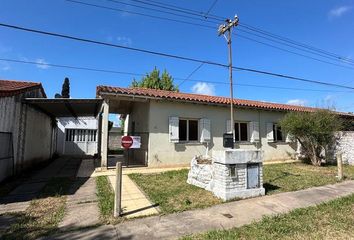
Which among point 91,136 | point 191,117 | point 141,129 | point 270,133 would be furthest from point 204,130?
point 91,136

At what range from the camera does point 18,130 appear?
9.72 meters

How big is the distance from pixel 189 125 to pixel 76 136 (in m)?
12.3

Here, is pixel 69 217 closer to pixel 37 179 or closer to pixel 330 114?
pixel 37 179

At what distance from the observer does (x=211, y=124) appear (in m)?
12.7

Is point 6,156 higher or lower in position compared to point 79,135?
lower

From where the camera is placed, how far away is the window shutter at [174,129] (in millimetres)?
11492

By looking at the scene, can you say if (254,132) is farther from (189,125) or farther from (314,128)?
(189,125)

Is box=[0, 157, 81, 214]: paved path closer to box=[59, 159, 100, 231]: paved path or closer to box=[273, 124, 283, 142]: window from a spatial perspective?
box=[59, 159, 100, 231]: paved path

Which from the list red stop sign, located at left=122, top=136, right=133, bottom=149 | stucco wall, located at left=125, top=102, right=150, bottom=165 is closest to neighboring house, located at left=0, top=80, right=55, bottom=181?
red stop sign, located at left=122, top=136, right=133, bottom=149

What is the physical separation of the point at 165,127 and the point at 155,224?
696 centimetres

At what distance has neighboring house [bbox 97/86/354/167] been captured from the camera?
11149 millimetres

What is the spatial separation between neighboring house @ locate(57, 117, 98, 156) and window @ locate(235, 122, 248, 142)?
12.2 meters

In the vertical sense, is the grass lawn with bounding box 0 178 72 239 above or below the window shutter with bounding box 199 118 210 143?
below

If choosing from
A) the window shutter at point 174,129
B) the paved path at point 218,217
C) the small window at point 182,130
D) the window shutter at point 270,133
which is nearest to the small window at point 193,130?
the small window at point 182,130
